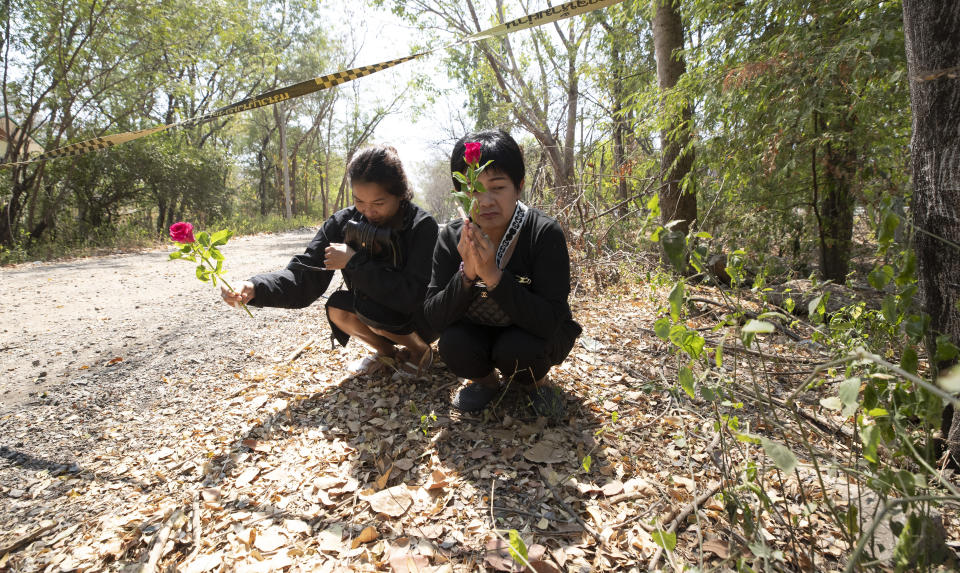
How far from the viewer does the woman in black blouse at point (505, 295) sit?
1793 millimetres

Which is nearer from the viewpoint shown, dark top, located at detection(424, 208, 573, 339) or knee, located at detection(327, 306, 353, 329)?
dark top, located at detection(424, 208, 573, 339)

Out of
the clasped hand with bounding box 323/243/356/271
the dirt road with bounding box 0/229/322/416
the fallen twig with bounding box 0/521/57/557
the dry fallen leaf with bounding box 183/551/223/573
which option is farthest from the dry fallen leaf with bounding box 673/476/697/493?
the dirt road with bounding box 0/229/322/416

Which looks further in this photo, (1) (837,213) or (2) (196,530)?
(1) (837,213)

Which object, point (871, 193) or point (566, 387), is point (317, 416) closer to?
point (566, 387)

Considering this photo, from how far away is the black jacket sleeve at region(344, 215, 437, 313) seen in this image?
2.25 metres

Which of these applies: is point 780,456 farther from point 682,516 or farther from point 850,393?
point 682,516

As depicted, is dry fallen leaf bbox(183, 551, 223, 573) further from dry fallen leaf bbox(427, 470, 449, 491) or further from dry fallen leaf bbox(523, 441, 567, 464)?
dry fallen leaf bbox(523, 441, 567, 464)

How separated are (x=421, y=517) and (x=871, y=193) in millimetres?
4117

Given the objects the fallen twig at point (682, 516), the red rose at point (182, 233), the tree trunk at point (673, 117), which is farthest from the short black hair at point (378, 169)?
the tree trunk at point (673, 117)

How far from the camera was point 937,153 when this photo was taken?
1282mm

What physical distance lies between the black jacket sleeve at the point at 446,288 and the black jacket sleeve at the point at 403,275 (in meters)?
0.27

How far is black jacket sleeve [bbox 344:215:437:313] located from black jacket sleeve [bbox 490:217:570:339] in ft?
1.87

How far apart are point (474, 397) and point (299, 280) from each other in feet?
3.48

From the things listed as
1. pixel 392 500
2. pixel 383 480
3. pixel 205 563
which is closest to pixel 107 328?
pixel 205 563
